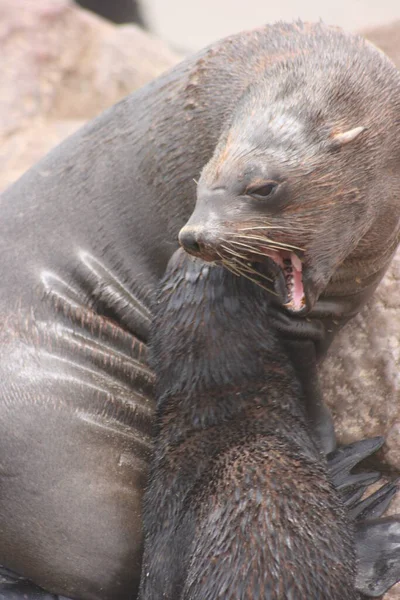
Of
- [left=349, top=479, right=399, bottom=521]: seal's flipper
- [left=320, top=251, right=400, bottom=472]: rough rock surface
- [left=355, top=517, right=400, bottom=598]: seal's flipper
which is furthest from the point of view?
[left=320, top=251, right=400, bottom=472]: rough rock surface

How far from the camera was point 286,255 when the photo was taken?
3.56 meters

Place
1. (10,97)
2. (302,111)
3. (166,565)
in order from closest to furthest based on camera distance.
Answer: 1. (302,111)
2. (166,565)
3. (10,97)

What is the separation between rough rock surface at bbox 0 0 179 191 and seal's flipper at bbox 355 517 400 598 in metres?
4.80

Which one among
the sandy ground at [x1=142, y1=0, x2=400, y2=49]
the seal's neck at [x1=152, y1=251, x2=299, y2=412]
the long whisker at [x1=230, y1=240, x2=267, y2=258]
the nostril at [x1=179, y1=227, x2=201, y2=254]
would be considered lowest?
the sandy ground at [x1=142, y1=0, x2=400, y2=49]

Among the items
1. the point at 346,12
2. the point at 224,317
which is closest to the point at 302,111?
the point at 224,317

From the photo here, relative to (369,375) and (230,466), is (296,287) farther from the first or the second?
(369,375)

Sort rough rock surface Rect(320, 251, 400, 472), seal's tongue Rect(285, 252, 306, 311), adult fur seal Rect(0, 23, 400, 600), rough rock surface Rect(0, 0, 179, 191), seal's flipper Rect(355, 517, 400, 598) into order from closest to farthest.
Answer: seal's tongue Rect(285, 252, 306, 311), adult fur seal Rect(0, 23, 400, 600), seal's flipper Rect(355, 517, 400, 598), rough rock surface Rect(320, 251, 400, 472), rough rock surface Rect(0, 0, 179, 191)

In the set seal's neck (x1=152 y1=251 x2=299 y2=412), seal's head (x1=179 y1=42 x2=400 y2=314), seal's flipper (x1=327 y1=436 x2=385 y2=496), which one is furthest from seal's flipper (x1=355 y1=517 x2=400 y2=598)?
seal's head (x1=179 y1=42 x2=400 y2=314)

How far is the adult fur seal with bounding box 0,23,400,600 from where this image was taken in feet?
12.6

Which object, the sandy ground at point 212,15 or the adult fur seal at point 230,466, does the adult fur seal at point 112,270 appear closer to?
the adult fur seal at point 230,466

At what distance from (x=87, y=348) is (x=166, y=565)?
44.8 inches

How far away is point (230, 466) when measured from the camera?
12.6ft

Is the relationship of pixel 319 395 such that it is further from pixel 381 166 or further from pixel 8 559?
pixel 8 559

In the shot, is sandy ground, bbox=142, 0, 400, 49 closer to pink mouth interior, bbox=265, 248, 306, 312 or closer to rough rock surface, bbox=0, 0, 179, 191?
rough rock surface, bbox=0, 0, 179, 191
